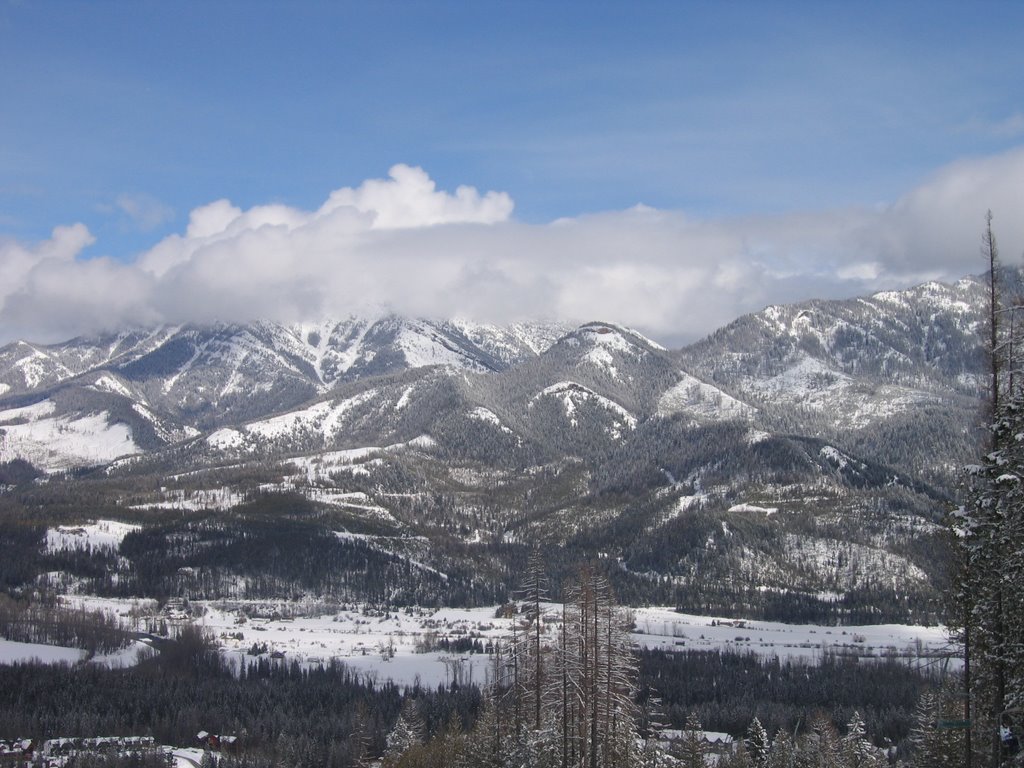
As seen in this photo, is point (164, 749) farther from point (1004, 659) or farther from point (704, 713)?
point (1004, 659)

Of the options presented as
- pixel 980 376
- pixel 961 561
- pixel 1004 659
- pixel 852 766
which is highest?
pixel 980 376

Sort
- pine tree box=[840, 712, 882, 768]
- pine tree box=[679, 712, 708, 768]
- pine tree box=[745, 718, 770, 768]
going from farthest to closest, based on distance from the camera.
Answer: pine tree box=[745, 718, 770, 768] → pine tree box=[840, 712, 882, 768] → pine tree box=[679, 712, 708, 768]

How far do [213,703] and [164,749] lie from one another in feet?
83.5

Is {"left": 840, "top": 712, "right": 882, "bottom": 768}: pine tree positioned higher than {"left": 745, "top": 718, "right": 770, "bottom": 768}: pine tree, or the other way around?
{"left": 840, "top": 712, "right": 882, "bottom": 768}: pine tree

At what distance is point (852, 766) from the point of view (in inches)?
2778

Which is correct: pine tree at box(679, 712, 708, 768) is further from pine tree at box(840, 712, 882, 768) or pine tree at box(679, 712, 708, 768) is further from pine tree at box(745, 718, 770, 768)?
pine tree at box(745, 718, 770, 768)

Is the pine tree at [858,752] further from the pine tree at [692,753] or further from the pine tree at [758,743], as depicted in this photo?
the pine tree at [692,753]

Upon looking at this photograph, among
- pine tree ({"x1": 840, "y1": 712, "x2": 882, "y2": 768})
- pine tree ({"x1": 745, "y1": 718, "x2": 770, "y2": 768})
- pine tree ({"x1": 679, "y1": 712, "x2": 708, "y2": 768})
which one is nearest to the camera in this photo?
pine tree ({"x1": 679, "y1": 712, "x2": 708, "y2": 768})

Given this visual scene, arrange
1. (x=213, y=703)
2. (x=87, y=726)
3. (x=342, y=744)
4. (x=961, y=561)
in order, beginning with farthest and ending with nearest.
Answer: (x=213, y=703), (x=87, y=726), (x=342, y=744), (x=961, y=561)

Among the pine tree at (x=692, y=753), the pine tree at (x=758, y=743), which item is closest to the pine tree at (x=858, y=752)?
the pine tree at (x=758, y=743)

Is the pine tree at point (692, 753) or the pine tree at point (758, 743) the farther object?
the pine tree at point (758, 743)

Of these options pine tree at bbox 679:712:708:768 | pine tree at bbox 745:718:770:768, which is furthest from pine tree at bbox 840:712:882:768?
pine tree at bbox 679:712:708:768

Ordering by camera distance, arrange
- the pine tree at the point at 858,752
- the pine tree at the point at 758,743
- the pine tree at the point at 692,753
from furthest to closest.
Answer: the pine tree at the point at 758,743 → the pine tree at the point at 858,752 → the pine tree at the point at 692,753

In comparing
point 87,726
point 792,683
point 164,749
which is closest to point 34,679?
point 87,726
